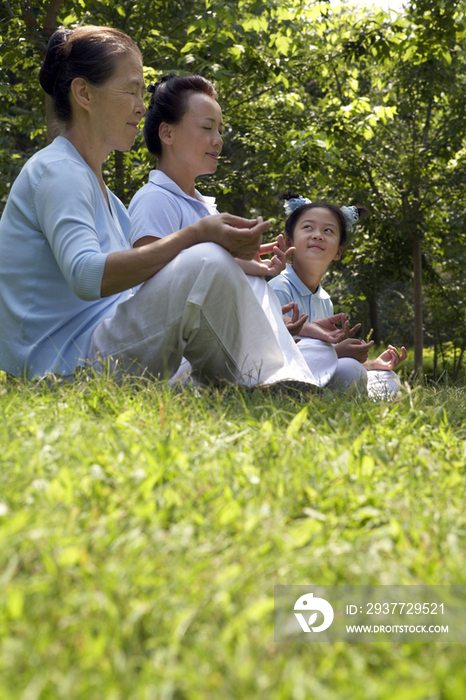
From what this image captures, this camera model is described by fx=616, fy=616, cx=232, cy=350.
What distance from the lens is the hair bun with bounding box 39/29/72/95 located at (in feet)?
9.67

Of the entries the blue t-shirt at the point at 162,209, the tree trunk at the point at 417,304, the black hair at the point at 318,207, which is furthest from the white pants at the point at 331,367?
the tree trunk at the point at 417,304

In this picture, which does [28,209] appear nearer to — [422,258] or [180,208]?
[180,208]

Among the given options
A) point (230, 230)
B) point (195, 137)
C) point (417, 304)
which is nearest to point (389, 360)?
point (195, 137)

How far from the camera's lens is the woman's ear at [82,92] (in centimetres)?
288

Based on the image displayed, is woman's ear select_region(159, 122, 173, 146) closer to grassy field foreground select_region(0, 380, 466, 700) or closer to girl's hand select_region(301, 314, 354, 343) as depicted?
girl's hand select_region(301, 314, 354, 343)

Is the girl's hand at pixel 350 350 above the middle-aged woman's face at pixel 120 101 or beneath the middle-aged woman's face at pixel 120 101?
beneath

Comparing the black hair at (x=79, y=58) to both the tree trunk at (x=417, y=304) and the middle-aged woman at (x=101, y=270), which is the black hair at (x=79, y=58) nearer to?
the middle-aged woman at (x=101, y=270)

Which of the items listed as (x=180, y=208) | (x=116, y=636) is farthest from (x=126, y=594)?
(x=180, y=208)

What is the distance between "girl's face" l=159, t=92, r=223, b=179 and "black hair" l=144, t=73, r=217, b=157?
4 cm

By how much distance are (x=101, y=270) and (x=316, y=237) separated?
2288 mm

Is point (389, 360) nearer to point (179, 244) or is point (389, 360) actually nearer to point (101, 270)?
point (179, 244)

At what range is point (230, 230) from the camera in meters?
2.58

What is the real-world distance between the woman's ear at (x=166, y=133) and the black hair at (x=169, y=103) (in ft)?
0.08

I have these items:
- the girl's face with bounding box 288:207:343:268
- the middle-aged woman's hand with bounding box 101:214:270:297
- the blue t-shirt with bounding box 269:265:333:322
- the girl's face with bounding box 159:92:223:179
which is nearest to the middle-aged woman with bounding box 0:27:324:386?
the middle-aged woman's hand with bounding box 101:214:270:297
